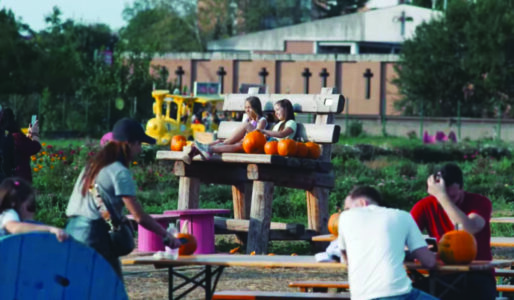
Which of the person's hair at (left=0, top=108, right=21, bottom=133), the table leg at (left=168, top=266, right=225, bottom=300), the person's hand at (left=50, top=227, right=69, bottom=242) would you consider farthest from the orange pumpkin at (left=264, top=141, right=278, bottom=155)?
the person's hand at (left=50, top=227, right=69, bottom=242)

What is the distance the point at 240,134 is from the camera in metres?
13.8

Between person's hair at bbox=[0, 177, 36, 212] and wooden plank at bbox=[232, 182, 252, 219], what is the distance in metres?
7.22

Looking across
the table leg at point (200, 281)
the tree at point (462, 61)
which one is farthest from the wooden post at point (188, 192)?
the tree at point (462, 61)

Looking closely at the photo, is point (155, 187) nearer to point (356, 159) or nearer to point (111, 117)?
point (356, 159)

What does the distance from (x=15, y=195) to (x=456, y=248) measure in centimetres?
273

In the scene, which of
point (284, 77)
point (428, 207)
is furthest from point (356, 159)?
point (284, 77)

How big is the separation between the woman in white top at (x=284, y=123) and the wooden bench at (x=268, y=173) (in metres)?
0.21

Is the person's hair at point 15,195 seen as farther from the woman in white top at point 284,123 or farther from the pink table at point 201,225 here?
the woman in white top at point 284,123

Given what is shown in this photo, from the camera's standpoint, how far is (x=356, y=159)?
29.5 meters

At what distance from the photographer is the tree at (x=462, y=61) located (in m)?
64.2

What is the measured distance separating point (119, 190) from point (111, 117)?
46.5 m

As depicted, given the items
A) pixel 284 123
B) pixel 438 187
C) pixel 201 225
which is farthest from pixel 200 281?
pixel 284 123

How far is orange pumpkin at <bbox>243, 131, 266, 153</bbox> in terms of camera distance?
43.7 ft

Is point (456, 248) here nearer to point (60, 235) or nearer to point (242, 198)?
point (60, 235)
